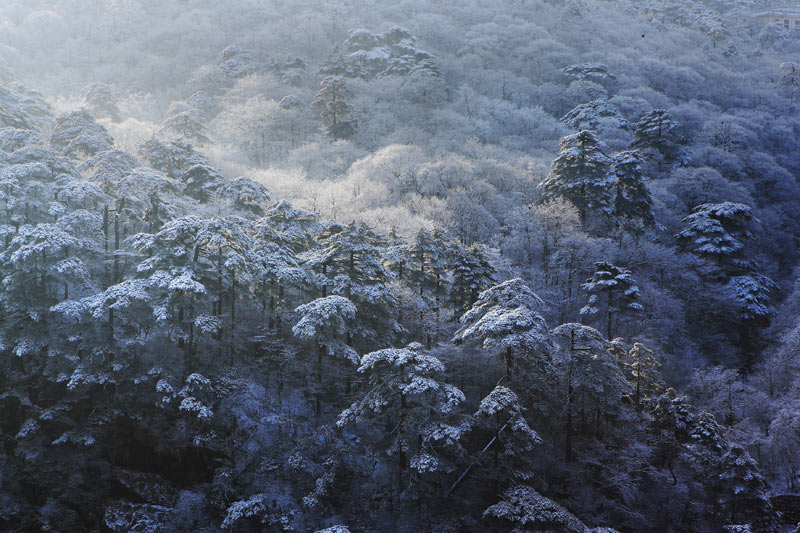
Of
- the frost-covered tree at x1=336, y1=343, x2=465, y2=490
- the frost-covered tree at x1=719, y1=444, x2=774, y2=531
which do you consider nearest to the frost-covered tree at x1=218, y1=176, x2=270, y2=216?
the frost-covered tree at x1=336, y1=343, x2=465, y2=490

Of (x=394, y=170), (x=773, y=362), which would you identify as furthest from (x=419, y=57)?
(x=773, y=362)

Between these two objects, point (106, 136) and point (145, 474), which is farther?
point (106, 136)

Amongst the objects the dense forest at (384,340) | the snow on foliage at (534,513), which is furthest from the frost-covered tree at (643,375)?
the snow on foliage at (534,513)

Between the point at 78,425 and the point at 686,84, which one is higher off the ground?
the point at 686,84

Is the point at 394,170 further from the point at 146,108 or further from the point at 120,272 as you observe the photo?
the point at 146,108

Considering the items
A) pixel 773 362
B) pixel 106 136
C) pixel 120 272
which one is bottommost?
pixel 773 362
